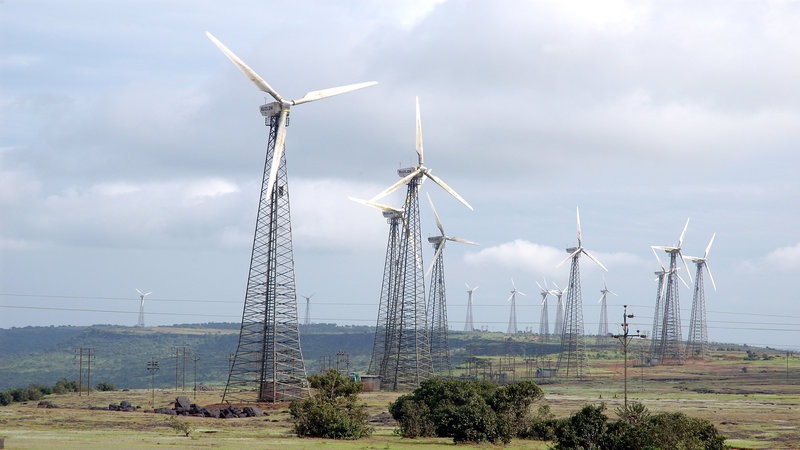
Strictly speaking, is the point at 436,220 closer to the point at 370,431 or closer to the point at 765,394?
the point at 765,394

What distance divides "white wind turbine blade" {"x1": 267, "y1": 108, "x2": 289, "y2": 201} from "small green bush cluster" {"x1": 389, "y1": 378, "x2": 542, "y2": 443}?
24.8 meters

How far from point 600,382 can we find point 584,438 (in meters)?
111

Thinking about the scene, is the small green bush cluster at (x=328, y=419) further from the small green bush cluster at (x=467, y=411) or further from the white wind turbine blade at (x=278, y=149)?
the white wind turbine blade at (x=278, y=149)

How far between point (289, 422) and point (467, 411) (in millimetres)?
19117

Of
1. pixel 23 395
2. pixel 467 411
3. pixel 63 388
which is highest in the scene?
pixel 467 411

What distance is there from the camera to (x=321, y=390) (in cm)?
8319

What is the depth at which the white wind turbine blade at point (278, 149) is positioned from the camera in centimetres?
9319

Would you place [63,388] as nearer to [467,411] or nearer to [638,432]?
[467,411]

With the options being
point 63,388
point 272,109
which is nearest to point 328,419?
point 272,109

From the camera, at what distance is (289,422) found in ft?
280

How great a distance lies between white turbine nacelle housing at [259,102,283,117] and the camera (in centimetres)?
9638

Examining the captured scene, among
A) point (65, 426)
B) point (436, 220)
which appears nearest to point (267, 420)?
point (65, 426)

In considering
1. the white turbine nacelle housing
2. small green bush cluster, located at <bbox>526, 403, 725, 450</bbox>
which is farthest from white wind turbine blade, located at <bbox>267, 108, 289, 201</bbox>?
small green bush cluster, located at <bbox>526, 403, 725, 450</bbox>

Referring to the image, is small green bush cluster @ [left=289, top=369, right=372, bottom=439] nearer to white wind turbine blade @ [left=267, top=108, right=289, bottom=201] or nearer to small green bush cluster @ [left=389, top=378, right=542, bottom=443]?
small green bush cluster @ [left=389, top=378, right=542, bottom=443]
